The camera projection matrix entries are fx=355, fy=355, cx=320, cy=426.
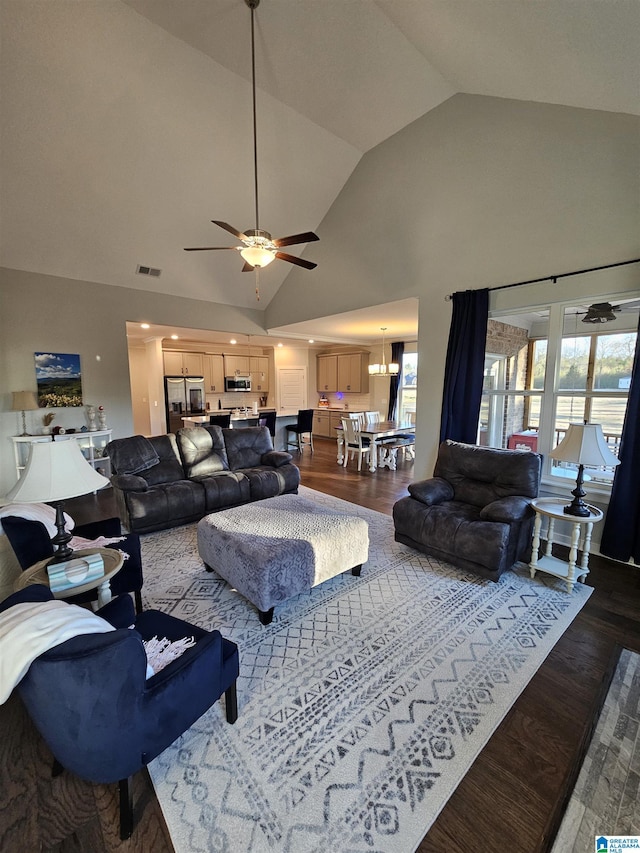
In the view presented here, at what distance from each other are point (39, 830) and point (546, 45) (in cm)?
467

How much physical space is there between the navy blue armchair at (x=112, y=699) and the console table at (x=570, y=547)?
8.50 ft

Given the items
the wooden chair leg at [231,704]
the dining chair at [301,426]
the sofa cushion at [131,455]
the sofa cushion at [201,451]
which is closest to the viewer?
the wooden chair leg at [231,704]

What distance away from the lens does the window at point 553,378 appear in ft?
10.4

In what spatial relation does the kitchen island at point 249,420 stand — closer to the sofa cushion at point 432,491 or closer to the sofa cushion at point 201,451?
the sofa cushion at point 201,451

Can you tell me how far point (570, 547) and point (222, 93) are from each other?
5.11 meters

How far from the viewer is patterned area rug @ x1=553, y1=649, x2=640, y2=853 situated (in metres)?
1.25

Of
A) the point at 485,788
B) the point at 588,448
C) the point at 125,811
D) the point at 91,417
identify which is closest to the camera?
the point at 125,811

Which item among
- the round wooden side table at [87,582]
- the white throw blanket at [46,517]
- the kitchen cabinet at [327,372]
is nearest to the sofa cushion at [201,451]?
the white throw blanket at [46,517]

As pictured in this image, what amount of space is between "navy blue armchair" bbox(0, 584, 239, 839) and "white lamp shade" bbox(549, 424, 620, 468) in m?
2.63

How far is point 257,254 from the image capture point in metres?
2.98

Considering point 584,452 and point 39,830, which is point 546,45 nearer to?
point 584,452

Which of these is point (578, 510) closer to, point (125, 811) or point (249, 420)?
point (125, 811)

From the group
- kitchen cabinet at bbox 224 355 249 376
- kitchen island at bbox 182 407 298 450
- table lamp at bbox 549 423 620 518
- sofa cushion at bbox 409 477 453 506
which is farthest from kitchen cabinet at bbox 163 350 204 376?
table lamp at bbox 549 423 620 518

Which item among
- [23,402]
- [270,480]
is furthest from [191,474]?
[23,402]
